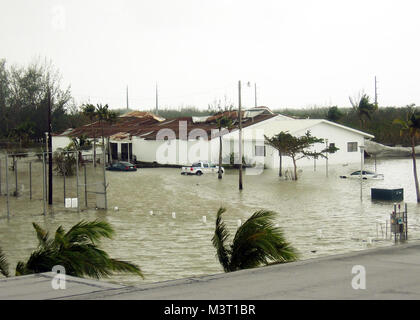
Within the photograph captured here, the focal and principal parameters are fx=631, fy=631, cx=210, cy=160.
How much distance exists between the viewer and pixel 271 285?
9305mm

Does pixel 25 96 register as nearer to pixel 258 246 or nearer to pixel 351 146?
pixel 351 146

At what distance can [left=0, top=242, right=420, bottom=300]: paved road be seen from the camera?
28.3ft

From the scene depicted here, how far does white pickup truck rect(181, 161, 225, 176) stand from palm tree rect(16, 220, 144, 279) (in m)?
42.1

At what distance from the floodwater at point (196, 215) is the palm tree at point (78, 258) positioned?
13.4 feet

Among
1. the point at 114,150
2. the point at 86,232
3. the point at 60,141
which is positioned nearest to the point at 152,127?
the point at 114,150

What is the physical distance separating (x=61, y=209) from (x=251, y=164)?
2989cm

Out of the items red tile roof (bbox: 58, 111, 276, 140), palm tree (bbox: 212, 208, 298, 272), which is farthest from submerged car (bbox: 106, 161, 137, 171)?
palm tree (bbox: 212, 208, 298, 272)

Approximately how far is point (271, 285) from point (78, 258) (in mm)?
4419

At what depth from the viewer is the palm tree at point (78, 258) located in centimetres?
1202

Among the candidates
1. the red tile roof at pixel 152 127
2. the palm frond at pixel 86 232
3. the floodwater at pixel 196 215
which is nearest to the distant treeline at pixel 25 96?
the red tile roof at pixel 152 127

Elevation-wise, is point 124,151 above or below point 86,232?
above

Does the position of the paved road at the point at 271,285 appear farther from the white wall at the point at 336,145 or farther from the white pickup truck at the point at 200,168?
the white wall at the point at 336,145

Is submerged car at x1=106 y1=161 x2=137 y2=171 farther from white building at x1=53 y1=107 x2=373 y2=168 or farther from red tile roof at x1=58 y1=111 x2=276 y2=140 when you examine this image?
white building at x1=53 y1=107 x2=373 y2=168

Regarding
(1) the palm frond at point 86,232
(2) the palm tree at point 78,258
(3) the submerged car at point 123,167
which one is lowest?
(2) the palm tree at point 78,258
